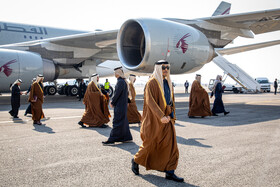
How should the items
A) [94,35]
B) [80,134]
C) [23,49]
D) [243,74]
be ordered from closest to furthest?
[80,134]
[94,35]
[23,49]
[243,74]

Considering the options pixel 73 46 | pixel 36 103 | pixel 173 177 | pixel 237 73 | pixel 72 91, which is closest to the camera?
pixel 173 177

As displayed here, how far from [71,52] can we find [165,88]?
12.0 metres

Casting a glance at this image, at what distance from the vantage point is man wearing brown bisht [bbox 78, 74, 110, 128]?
6.91 m

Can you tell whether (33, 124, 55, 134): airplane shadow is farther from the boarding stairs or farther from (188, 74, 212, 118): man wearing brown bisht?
the boarding stairs

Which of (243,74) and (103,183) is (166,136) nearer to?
(103,183)

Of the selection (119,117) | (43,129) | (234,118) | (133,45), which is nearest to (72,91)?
(133,45)

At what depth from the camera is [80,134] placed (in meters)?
5.96

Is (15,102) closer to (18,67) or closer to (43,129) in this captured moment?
(43,129)

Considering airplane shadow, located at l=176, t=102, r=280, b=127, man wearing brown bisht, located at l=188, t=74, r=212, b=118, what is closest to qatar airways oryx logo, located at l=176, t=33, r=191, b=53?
man wearing brown bisht, located at l=188, t=74, r=212, b=118

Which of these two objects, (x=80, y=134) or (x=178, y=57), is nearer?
(x=80, y=134)

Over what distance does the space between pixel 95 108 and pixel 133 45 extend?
381 centimetres

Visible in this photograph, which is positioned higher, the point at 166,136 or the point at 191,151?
the point at 166,136

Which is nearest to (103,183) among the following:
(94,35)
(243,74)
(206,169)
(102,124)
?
(206,169)

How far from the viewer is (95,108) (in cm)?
700
